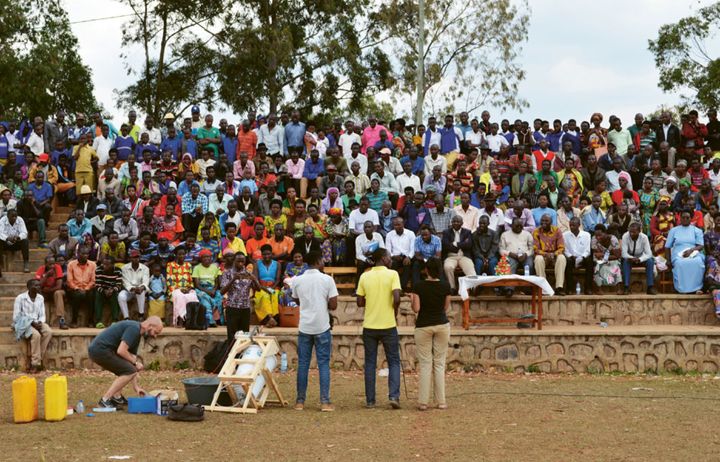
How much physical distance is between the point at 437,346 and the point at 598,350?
5.07 m

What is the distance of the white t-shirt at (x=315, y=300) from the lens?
12.3m

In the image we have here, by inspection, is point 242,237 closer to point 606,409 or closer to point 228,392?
point 228,392

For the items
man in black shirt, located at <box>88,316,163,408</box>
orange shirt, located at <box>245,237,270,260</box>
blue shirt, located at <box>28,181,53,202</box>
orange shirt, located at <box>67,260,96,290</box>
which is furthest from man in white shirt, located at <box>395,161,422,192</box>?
man in black shirt, located at <box>88,316,163,408</box>

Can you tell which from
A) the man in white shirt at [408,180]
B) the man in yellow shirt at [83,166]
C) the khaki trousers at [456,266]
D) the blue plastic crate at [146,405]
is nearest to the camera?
the blue plastic crate at [146,405]

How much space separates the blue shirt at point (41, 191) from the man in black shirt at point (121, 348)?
31.4 feet

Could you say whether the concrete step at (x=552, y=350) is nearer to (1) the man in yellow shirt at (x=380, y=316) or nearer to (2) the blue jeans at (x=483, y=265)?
(2) the blue jeans at (x=483, y=265)

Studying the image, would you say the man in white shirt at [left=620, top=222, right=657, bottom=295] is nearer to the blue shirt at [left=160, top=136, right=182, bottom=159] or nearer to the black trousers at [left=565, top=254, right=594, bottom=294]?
the black trousers at [left=565, top=254, right=594, bottom=294]

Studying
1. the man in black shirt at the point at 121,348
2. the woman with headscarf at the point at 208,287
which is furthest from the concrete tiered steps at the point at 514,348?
the man in black shirt at the point at 121,348

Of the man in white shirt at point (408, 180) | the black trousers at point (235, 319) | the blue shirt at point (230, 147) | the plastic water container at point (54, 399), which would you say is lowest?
the plastic water container at point (54, 399)

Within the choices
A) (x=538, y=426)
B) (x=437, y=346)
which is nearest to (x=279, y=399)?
(x=437, y=346)

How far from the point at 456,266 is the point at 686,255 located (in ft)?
14.5

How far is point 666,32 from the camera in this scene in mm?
37375

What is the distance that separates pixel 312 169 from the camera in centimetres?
2156

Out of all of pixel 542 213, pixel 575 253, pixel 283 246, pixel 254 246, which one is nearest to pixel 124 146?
pixel 254 246
